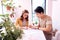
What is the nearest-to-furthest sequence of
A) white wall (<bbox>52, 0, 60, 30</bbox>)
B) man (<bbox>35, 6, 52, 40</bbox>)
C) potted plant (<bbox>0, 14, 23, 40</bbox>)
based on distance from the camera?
potted plant (<bbox>0, 14, 23, 40</bbox>) < man (<bbox>35, 6, 52, 40</bbox>) < white wall (<bbox>52, 0, 60, 30</bbox>)

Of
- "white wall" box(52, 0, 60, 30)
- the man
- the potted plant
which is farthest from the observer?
"white wall" box(52, 0, 60, 30)

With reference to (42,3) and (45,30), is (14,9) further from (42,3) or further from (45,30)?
(45,30)

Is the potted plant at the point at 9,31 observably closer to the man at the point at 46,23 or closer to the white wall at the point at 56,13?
the man at the point at 46,23

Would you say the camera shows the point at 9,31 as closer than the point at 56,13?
Yes

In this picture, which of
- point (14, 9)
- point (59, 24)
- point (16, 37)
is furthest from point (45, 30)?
point (16, 37)

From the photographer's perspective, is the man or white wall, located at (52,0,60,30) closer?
the man

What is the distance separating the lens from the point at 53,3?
385cm

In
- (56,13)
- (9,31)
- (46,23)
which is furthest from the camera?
(56,13)

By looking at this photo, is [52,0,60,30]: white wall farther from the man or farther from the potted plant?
the potted plant

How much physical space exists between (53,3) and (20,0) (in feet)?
3.08

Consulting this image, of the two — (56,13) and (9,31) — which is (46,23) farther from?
(9,31)

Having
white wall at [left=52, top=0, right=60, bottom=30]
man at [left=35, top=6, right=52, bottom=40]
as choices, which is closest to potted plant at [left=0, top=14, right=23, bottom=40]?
man at [left=35, top=6, right=52, bottom=40]

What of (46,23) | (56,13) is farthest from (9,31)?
(56,13)

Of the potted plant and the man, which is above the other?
the potted plant
